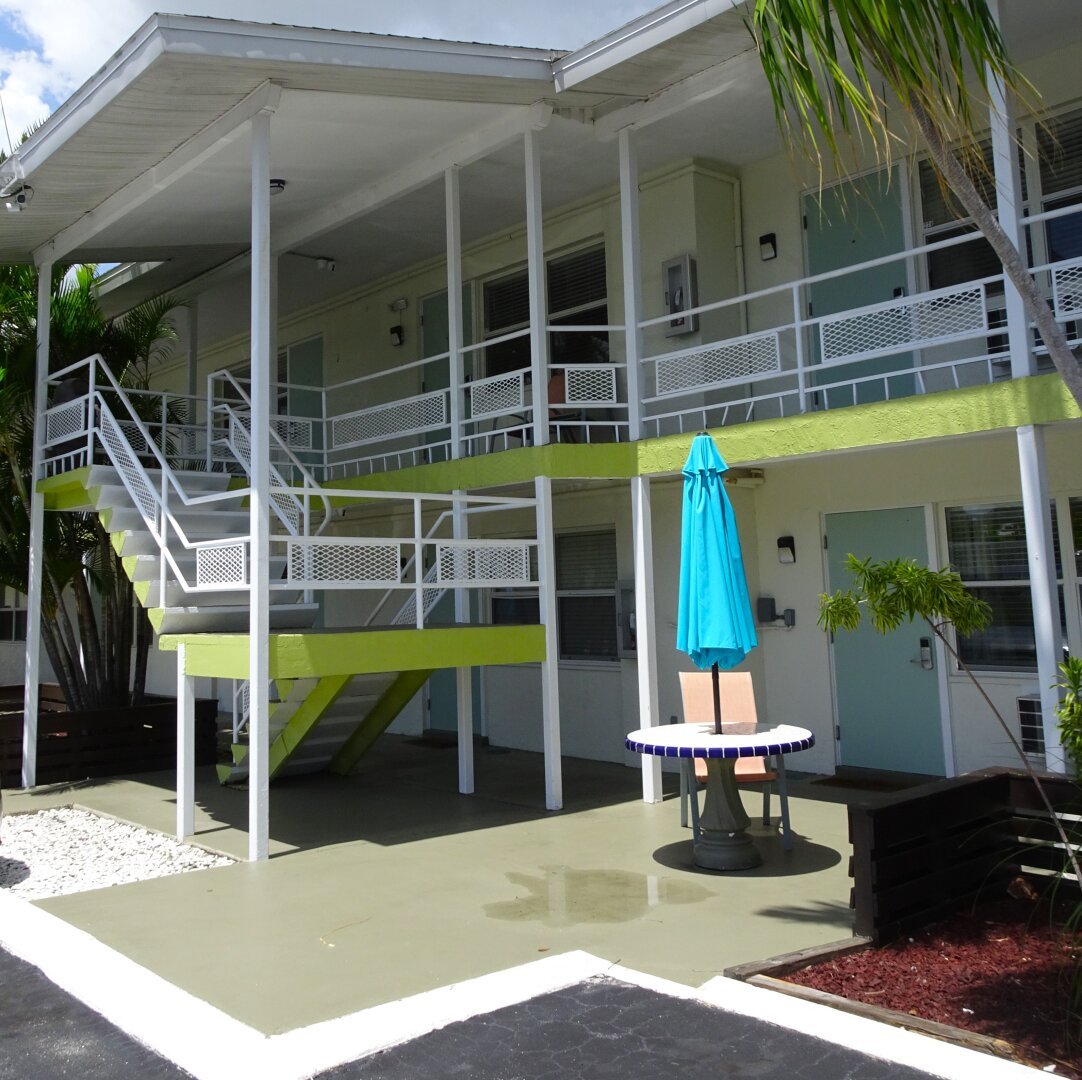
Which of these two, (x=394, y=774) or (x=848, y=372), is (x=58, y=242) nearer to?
(x=394, y=774)

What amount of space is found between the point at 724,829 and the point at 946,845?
1.65 meters

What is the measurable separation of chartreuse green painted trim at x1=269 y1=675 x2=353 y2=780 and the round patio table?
115 inches

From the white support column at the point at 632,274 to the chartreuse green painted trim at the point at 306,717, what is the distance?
264cm

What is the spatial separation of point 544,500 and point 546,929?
3.93m

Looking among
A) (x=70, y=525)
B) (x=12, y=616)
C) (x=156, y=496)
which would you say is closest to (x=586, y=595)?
(x=156, y=496)

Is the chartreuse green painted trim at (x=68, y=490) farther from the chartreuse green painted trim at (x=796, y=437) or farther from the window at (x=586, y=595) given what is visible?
the window at (x=586, y=595)

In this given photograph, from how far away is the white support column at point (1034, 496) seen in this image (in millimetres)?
6414

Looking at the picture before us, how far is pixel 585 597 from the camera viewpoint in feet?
38.3

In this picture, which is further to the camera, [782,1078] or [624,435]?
[624,435]

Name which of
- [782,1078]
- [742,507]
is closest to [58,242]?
[742,507]

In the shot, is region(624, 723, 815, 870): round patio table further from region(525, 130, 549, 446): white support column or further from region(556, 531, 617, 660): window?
region(556, 531, 617, 660): window

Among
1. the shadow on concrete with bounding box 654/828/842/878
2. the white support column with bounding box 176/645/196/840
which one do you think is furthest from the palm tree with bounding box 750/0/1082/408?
the white support column with bounding box 176/645/196/840

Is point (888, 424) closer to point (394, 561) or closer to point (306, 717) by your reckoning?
point (394, 561)

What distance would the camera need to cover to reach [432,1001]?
14.6 ft
